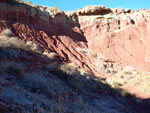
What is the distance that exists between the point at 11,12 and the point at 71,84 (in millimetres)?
15614

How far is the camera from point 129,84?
17.4 m

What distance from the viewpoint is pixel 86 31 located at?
102ft

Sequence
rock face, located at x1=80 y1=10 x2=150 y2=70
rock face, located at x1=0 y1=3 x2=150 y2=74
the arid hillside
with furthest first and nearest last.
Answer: rock face, located at x1=80 y1=10 x2=150 y2=70 < rock face, located at x1=0 y1=3 x2=150 y2=74 < the arid hillside

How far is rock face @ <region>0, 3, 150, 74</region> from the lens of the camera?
2203 centimetres

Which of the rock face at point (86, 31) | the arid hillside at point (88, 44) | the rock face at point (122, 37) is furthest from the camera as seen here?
the rock face at point (122, 37)

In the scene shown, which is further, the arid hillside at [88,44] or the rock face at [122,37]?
the rock face at [122,37]

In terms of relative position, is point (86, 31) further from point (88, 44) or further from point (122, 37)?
point (122, 37)

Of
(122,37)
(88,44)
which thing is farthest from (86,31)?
(122,37)

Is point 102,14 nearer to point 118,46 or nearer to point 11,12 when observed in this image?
point 118,46

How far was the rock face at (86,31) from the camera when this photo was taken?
72.3 feet

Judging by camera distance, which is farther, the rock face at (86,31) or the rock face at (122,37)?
the rock face at (122,37)

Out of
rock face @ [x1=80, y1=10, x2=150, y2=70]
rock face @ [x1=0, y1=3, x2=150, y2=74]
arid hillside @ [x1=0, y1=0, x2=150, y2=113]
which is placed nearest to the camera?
arid hillside @ [x1=0, y1=0, x2=150, y2=113]

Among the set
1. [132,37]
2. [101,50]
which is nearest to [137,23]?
[132,37]

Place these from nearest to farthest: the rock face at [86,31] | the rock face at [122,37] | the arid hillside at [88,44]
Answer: the arid hillside at [88,44] → the rock face at [86,31] → the rock face at [122,37]
